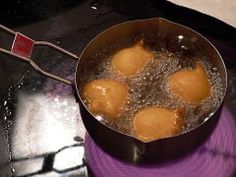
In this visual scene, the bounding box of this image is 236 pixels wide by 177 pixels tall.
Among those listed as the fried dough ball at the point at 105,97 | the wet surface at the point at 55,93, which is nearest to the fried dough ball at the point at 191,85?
the fried dough ball at the point at 105,97

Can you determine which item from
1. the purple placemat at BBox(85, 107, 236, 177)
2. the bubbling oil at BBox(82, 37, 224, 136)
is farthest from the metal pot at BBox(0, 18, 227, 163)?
the purple placemat at BBox(85, 107, 236, 177)

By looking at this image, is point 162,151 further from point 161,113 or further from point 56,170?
point 56,170

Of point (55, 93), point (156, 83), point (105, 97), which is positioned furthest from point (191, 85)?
point (55, 93)

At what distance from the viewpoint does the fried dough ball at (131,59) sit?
4.42ft

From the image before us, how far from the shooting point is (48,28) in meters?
2.02

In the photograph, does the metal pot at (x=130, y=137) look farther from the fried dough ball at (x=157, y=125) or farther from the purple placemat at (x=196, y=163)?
the purple placemat at (x=196, y=163)

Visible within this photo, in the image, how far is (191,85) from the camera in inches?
50.2

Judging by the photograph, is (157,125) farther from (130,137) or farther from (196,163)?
(196,163)

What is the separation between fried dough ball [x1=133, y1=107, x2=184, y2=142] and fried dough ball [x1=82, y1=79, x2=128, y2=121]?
0.25 feet

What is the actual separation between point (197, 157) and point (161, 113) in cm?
36

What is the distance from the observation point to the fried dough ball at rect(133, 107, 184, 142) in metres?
1.19

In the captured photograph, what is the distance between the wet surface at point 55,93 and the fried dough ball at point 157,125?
456mm

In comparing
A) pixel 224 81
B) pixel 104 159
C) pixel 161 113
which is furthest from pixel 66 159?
pixel 224 81

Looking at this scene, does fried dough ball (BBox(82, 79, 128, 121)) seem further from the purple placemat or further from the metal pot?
the purple placemat
